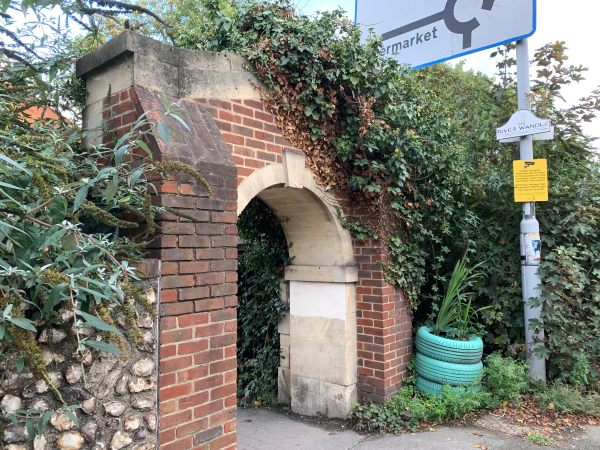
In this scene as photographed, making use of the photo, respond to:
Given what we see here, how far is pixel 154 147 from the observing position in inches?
103

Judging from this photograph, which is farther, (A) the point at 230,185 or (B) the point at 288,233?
(B) the point at 288,233

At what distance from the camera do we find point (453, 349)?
4.58 meters

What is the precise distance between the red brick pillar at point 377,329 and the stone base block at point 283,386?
0.99 meters

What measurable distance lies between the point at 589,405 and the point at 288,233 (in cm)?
356

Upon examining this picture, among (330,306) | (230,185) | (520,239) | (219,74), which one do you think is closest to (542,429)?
(520,239)

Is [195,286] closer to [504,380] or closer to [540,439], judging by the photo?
[540,439]

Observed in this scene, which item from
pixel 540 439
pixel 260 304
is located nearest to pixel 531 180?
pixel 540 439

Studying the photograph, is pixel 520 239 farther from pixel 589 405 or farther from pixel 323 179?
pixel 323 179

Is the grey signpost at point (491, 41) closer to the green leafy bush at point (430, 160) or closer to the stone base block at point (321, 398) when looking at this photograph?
the green leafy bush at point (430, 160)

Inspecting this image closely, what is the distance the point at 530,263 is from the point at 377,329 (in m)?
1.87

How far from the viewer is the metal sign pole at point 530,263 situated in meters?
4.86

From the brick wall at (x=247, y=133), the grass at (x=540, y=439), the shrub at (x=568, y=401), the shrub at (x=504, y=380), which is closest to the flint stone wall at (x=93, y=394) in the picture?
the brick wall at (x=247, y=133)

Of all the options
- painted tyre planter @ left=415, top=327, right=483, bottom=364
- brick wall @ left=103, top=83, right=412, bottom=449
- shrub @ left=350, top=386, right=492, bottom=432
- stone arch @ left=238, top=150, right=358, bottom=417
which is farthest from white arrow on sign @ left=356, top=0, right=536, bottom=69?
shrub @ left=350, top=386, right=492, bottom=432

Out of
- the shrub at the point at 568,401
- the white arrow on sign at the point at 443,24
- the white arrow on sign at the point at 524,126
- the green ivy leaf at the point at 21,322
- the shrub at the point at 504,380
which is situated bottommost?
the shrub at the point at 568,401
